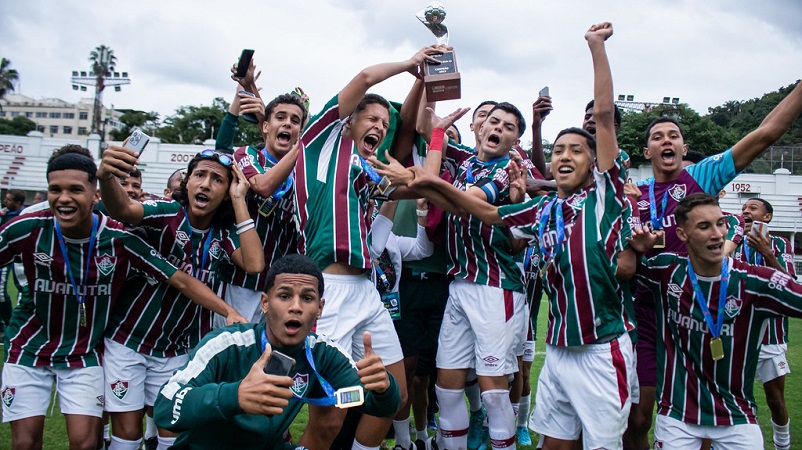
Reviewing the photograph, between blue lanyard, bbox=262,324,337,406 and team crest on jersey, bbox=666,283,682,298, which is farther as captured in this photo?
team crest on jersey, bbox=666,283,682,298

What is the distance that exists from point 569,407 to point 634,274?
103 cm

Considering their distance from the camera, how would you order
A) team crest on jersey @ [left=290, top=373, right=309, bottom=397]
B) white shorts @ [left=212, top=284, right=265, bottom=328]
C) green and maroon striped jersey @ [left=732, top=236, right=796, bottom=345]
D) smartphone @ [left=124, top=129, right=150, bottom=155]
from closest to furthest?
team crest on jersey @ [left=290, top=373, right=309, bottom=397]
smartphone @ [left=124, top=129, right=150, bottom=155]
white shorts @ [left=212, top=284, right=265, bottom=328]
green and maroon striped jersey @ [left=732, top=236, right=796, bottom=345]

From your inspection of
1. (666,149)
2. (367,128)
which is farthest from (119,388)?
(666,149)

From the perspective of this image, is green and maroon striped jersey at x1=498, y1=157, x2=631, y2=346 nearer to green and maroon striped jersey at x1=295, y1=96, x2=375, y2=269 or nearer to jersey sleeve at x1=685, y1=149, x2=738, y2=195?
jersey sleeve at x1=685, y1=149, x2=738, y2=195

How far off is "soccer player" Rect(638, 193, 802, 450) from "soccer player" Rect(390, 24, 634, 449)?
0.42m

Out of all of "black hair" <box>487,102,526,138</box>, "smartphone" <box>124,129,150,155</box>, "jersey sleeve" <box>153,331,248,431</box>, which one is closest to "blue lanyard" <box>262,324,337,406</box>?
"jersey sleeve" <box>153,331,248,431</box>

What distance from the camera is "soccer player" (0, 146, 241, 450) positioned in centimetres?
359

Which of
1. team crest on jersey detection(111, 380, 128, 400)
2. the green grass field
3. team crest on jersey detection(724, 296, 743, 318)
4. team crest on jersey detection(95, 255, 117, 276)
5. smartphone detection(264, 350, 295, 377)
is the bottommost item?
the green grass field

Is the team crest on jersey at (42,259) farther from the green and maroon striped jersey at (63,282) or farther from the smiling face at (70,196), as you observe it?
the smiling face at (70,196)

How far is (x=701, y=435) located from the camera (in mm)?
3533

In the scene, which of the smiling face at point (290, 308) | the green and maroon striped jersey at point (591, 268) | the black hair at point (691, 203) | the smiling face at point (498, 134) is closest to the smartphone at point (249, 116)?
the smiling face at point (498, 134)

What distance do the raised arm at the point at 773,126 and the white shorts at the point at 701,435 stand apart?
5.67 feet

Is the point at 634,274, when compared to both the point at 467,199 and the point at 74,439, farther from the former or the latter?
the point at 74,439

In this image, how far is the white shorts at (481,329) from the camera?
423cm
